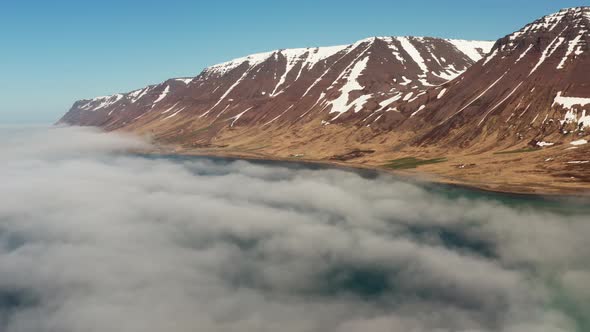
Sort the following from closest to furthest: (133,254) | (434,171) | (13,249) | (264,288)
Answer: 1. (264,288)
2. (133,254)
3. (13,249)
4. (434,171)

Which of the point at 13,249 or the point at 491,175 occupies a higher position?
the point at 491,175

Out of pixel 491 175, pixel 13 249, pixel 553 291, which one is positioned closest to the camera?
pixel 553 291

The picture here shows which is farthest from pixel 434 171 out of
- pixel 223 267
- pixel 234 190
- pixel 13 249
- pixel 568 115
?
pixel 13 249

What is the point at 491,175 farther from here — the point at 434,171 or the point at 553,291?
the point at 553,291

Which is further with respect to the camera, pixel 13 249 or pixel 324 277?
pixel 13 249

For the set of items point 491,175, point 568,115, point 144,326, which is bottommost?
point 144,326

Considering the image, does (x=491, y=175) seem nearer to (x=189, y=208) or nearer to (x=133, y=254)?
(x=189, y=208)

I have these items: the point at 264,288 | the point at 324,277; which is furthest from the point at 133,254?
the point at 324,277
